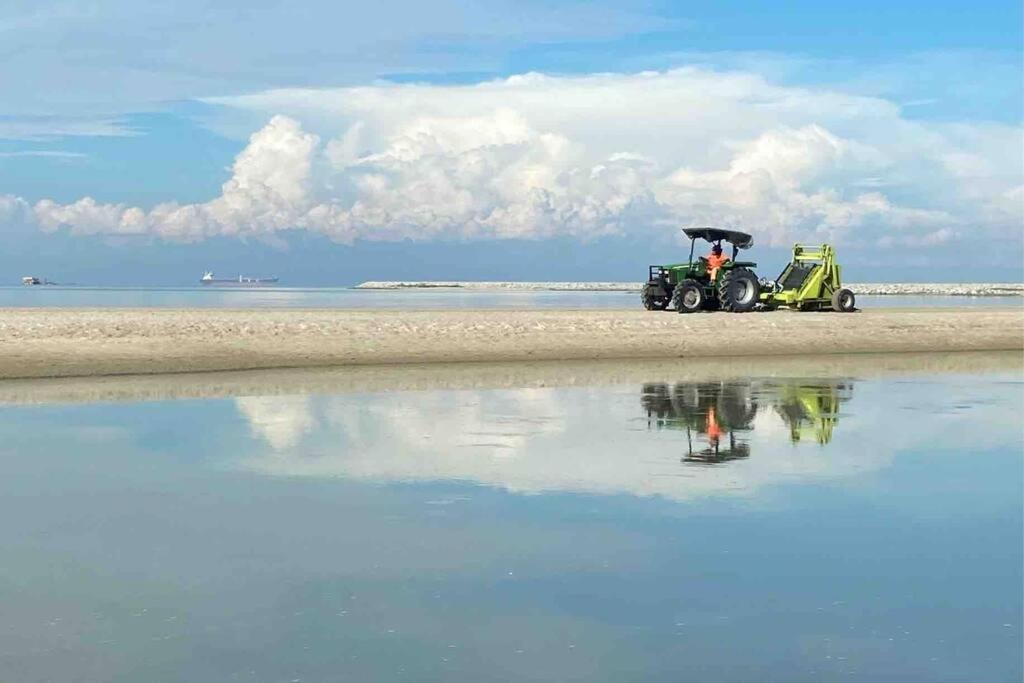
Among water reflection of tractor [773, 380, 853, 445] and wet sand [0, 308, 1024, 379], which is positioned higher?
wet sand [0, 308, 1024, 379]

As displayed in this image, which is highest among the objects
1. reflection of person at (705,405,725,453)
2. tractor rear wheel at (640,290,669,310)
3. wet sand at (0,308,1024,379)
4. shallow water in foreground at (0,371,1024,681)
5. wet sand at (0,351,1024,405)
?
tractor rear wheel at (640,290,669,310)

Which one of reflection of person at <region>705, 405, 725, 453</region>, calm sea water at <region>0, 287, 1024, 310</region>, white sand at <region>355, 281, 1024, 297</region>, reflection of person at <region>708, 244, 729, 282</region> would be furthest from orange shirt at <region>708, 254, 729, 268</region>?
white sand at <region>355, 281, 1024, 297</region>

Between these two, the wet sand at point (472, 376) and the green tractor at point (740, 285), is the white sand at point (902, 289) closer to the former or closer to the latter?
the green tractor at point (740, 285)

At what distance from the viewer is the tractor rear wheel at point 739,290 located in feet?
122

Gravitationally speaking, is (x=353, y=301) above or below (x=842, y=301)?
below

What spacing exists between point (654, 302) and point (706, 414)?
2064 centimetres

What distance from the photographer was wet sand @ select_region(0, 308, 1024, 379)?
26.9 m

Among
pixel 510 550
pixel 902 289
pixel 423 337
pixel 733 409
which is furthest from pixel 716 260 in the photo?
pixel 902 289

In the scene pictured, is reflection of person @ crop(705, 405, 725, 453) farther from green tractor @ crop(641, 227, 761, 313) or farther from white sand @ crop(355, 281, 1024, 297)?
white sand @ crop(355, 281, 1024, 297)

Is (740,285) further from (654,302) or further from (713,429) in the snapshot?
(713,429)

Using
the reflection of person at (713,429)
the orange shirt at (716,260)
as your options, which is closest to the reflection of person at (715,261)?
the orange shirt at (716,260)

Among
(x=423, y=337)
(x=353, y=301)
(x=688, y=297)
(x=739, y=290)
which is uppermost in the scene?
(x=739, y=290)

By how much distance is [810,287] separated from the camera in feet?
131

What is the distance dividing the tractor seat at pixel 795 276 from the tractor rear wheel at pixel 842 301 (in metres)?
1.13
